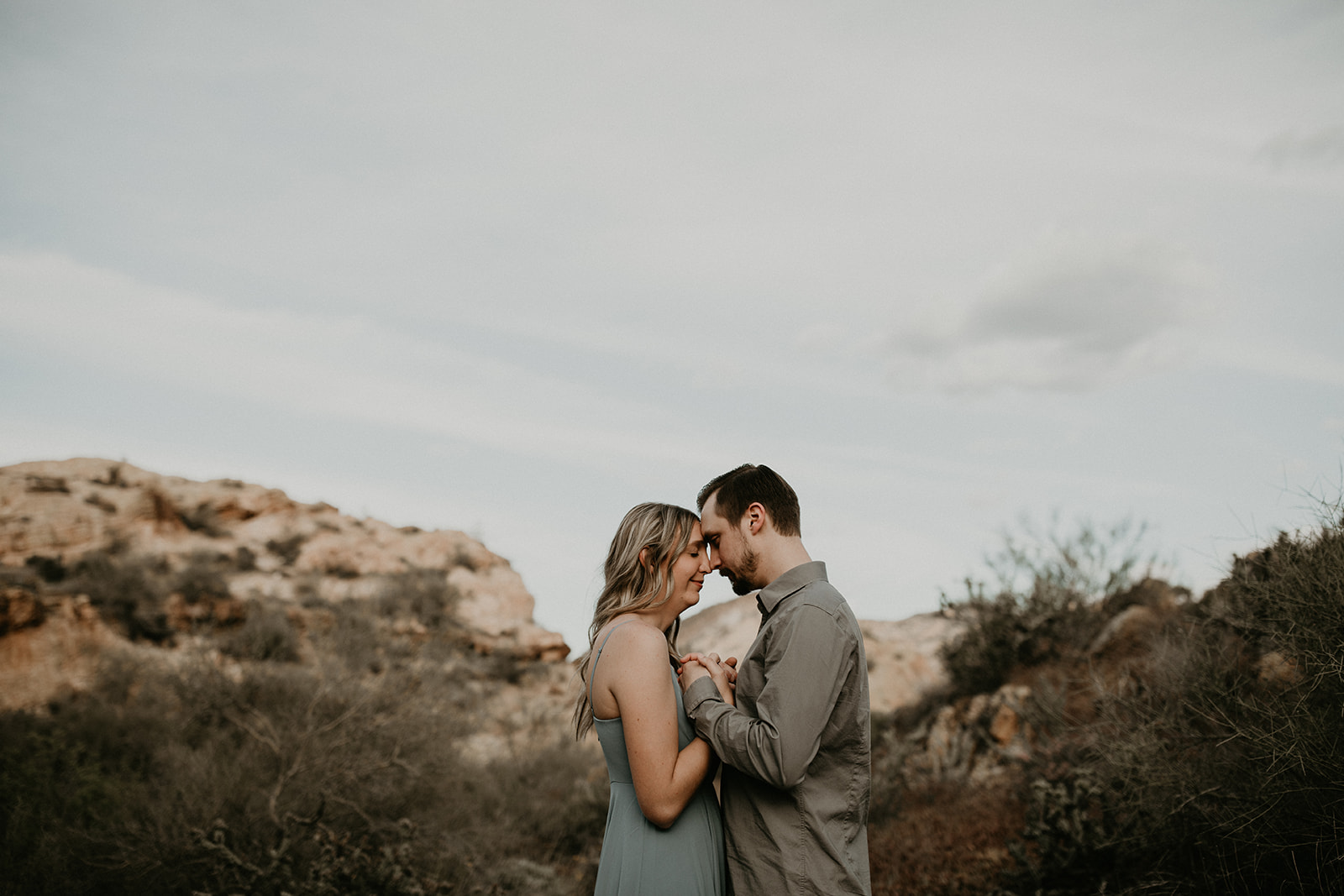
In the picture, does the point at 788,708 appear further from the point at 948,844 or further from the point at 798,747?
the point at 948,844

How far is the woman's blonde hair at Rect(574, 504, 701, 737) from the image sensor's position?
2.56 m

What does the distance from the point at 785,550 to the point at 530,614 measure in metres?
16.8

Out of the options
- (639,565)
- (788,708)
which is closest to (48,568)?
(639,565)

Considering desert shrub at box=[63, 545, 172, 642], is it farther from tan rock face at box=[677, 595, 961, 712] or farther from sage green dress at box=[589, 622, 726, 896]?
sage green dress at box=[589, 622, 726, 896]

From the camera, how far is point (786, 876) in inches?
83.0

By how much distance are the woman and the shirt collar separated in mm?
276

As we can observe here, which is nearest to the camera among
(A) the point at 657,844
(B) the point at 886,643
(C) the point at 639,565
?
(A) the point at 657,844

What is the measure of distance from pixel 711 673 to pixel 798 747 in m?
0.46

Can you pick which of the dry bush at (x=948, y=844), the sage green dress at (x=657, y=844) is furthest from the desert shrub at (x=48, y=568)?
the sage green dress at (x=657, y=844)

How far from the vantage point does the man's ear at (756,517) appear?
2.48 metres

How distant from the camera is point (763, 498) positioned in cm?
251

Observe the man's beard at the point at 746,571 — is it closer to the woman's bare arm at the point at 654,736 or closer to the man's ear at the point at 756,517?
the man's ear at the point at 756,517

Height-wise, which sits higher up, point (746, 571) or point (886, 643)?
point (886, 643)

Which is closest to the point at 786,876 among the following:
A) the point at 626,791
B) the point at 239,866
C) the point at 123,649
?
the point at 626,791
